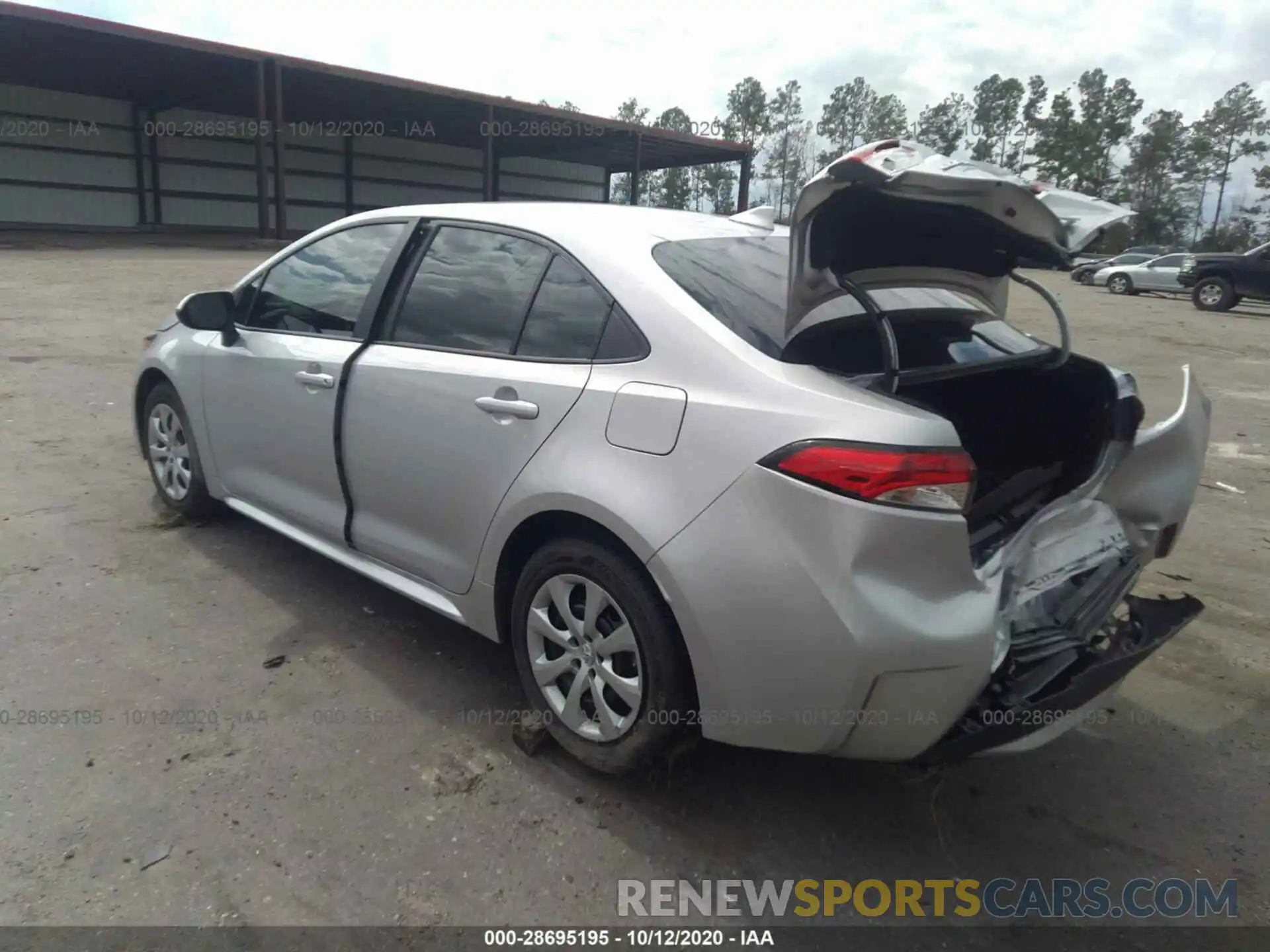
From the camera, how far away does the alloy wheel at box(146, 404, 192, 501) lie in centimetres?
438

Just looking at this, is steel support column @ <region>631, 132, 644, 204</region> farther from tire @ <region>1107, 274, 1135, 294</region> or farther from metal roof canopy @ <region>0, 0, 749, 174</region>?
tire @ <region>1107, 274, 1135, 294</region>

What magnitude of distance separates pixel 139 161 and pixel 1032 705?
29.4 m

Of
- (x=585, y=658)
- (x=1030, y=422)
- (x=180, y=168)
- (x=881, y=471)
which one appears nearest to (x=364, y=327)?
(x=585, y=658)

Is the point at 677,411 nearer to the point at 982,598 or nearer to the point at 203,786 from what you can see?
the point at 982,598

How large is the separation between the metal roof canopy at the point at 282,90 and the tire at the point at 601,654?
19700mm

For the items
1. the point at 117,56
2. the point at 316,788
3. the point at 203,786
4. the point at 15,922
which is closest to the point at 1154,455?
the point at 316,788

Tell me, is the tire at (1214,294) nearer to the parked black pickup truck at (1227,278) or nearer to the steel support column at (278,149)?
the parked black pickup truck at (1227,278)

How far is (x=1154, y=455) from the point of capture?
2945 mm

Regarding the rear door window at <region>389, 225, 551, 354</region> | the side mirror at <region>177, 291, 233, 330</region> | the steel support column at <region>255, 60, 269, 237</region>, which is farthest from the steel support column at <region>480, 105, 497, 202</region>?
the rear door window at <region>389, 225, 551, 354</region>

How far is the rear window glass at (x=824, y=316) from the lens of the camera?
94.6 inches

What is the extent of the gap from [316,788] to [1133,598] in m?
2.57

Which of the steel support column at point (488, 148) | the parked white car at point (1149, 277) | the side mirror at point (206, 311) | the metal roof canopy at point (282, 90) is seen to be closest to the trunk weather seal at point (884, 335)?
the side mirror at point (206, 311)

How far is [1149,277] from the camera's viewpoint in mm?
27328

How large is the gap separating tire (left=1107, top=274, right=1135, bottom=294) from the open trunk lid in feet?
97.5
